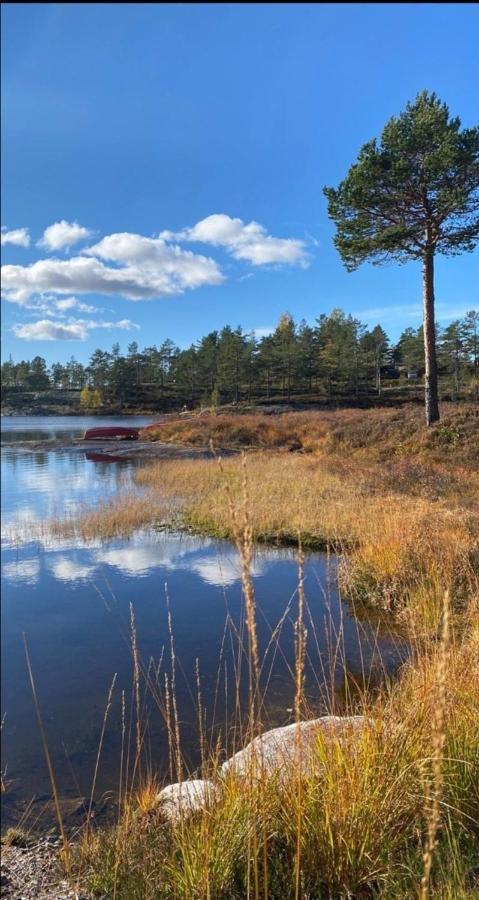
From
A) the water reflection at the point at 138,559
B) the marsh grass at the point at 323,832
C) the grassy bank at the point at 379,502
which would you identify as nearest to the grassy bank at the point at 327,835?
the marsh grass at the point at 323,832

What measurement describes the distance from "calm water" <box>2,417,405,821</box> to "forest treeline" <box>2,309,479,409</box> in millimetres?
2887

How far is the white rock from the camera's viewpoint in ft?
7.00

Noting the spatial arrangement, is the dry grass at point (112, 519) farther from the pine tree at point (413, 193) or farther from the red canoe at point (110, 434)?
the red canoe at point (110, 434)

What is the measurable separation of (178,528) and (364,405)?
173 inches

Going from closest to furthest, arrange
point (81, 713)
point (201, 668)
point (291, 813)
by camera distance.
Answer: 1. point (291, 813)
2. point (81, 713)
3. point (201, 668)

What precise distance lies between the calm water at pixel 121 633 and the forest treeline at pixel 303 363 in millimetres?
2887

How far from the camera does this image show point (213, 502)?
487 inches

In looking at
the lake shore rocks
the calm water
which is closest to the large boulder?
the lake shore rocks

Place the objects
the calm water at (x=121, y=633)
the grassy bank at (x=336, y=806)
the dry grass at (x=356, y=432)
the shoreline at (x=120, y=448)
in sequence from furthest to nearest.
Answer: the shoreline at (x=120, y=448), the dry grass at (x=356, y=432), the calm water at (x=121, y=633), the grassy bank at (x=336, y=806)

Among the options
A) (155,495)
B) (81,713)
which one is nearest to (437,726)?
(81,713)

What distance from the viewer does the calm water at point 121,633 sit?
3.85m

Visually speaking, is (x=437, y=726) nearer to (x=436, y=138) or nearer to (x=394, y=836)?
(x=394, y=836)

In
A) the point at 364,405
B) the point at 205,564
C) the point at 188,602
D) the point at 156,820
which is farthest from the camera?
the point at 364,405

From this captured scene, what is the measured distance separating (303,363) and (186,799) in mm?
10647
